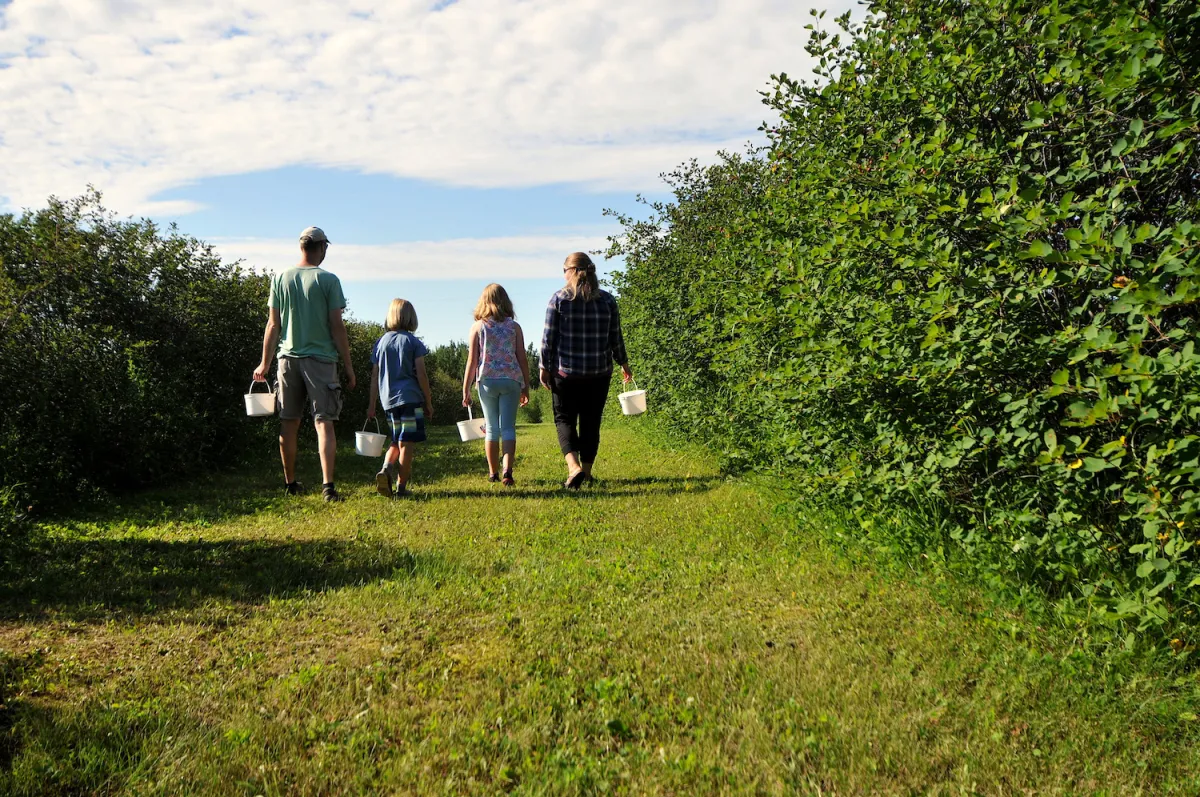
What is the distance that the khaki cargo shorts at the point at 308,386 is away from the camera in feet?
20.8

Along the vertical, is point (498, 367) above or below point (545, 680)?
above

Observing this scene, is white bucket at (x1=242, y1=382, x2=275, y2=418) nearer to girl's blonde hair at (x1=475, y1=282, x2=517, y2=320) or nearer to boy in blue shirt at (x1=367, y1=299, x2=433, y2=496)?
boy in blue shirt at (x1=367, y1=299, x2=433, y2=496)

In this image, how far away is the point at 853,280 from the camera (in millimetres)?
3963

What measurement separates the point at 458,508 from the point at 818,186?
3.72m

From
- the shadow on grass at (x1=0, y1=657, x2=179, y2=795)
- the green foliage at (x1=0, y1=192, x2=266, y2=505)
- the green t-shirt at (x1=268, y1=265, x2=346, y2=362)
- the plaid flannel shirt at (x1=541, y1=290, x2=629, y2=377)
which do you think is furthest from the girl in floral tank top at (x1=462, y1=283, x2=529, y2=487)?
the shadow on grass at (x1=0, y1=657, x2=179, y2=795)

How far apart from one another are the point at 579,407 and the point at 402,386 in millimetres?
1696

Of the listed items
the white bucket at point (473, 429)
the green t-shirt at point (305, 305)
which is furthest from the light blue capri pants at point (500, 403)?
the green t-shirt at point (305, 305)

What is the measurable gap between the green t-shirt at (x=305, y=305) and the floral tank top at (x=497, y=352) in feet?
4.49

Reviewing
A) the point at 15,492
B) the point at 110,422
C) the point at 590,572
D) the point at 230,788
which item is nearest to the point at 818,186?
the point at 590,572

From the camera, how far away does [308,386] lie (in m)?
6.38

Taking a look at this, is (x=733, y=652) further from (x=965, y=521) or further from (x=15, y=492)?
(x=15, y=492)

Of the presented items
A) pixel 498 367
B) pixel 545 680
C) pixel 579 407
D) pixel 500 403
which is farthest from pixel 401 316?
pixel 545 680

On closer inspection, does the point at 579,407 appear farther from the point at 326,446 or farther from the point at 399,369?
the point at 326,446

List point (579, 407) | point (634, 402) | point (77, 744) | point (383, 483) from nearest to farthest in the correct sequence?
point (77, 744)
point (383, 483)
point (579, 407)
point (634, 402)
